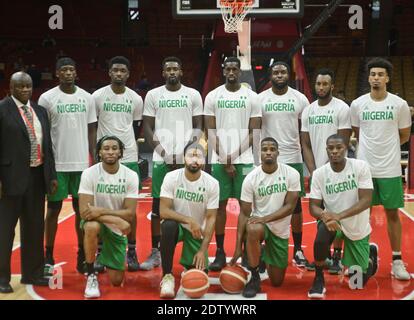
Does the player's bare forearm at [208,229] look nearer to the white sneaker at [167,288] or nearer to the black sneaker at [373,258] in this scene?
the white sneaker at [167,288]

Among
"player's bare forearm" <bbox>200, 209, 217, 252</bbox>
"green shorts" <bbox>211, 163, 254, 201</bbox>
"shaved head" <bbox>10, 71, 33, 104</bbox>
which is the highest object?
"shaved head" <bbox>10, 71, 33, 104</bbox>

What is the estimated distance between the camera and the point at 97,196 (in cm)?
514

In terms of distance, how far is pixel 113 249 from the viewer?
510cm

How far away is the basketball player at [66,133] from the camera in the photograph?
18.2ft

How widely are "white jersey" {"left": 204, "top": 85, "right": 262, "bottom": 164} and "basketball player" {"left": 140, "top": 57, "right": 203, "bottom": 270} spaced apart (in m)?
0.23

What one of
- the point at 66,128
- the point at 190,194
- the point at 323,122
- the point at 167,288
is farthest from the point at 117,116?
the point at 323,122

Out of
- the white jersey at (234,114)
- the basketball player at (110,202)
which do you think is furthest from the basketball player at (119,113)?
the white jersey at (234,114)

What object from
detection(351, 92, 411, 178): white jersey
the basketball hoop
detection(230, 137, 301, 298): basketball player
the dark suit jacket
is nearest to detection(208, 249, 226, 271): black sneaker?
detection(230, 137, 301, 298): basketball player

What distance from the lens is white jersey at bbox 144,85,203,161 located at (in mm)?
5789

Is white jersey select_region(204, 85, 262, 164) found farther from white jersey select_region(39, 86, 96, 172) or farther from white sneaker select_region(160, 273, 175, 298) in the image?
white sneaker select_region(160, 273, 175, 298)

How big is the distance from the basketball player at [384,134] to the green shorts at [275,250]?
3.29ft

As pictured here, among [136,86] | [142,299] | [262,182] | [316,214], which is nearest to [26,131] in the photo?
[142,299]

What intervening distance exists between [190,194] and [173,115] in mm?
1055
